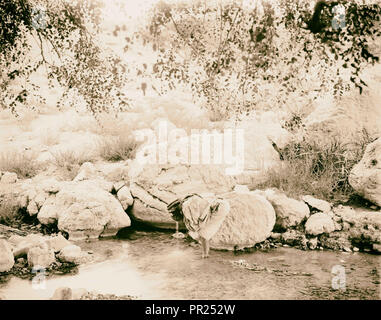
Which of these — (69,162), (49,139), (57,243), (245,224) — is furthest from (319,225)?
(49,139)

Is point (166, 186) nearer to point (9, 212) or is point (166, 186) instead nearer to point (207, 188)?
point (207, 188)

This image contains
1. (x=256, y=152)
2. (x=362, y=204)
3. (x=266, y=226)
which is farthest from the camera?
(x=256, y=152)

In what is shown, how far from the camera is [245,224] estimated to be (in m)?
4.77

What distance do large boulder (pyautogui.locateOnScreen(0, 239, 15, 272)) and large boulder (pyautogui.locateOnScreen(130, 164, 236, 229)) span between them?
69.0 inches

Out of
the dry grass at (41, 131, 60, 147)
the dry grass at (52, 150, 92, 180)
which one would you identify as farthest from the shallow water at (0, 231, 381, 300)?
the dry grass at (41, 131, 60, 147)

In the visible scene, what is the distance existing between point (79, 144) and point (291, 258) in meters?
5.13

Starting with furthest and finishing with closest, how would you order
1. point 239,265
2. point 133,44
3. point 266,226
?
point 133,44 → point 266,226 → point 239,265

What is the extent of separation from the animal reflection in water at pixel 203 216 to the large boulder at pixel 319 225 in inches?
37.7

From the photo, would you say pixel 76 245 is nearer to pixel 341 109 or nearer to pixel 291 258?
pixel 291 258

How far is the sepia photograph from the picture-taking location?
381cm

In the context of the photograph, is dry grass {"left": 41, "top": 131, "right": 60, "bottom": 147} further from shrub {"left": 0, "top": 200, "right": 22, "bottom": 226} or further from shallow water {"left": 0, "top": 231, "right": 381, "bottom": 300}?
shallow water {"left": 0, "top": 231, "right": 381, "bottom": 300}

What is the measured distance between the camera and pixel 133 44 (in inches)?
563

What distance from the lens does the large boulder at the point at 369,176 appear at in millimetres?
5098

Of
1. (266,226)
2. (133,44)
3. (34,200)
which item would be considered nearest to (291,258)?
(266,226)
